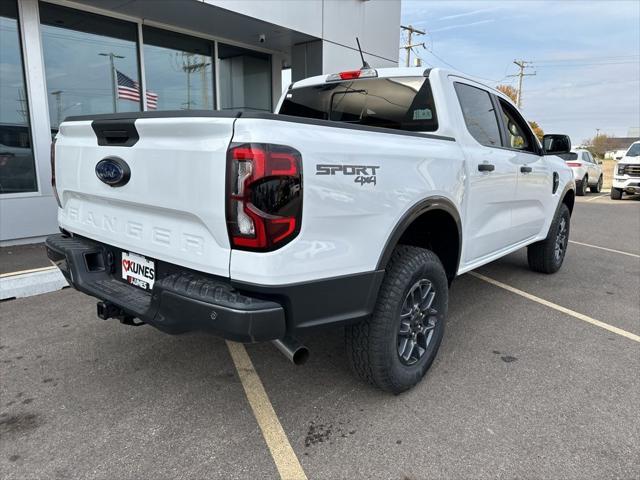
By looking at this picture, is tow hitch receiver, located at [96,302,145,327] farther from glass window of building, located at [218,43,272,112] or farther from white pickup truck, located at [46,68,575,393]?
glass window of building, located at [218,43,272,112]

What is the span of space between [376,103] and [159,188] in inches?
75.8

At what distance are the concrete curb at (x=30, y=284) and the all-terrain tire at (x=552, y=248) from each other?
5.25 m

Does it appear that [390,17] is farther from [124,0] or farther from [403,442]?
[403,442]

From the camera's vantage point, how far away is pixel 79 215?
2.94 metres

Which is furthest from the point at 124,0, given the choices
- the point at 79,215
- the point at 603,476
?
the point at 603,476

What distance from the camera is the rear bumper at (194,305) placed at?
2012mm

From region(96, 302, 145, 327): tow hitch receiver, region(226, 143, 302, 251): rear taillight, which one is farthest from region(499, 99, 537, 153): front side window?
region(96, 302, 145, 327): tow hitch receiver

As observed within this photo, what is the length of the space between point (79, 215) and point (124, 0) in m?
5.24

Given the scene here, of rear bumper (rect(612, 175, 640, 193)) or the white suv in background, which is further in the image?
the white suv in background

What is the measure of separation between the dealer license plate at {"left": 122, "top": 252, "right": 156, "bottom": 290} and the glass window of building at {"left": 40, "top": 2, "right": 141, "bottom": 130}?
5365 millimetres

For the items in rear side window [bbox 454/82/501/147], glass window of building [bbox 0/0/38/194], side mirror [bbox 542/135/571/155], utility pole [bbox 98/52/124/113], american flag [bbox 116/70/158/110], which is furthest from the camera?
american flag [bbox 116/70/158/110]

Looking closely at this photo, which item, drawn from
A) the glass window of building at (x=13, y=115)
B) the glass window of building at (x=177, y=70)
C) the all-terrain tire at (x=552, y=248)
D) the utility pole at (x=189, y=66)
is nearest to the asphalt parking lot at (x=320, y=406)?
the all-terrain tire at (x=552, y=248)

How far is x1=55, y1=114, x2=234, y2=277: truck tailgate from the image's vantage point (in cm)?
206

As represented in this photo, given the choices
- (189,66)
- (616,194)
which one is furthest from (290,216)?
(616,194)
